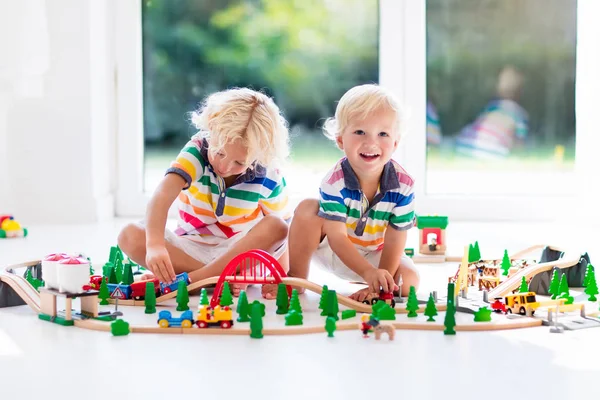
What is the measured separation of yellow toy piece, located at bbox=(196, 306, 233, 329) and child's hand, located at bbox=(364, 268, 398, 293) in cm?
31

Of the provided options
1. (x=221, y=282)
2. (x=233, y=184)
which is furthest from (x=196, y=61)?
(x=221, y=282)

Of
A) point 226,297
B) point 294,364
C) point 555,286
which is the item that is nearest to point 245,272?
point 226,297

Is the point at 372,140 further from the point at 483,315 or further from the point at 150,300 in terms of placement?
the point at 150,300

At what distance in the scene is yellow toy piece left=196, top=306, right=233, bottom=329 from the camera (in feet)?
4.68

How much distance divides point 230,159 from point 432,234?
748mm

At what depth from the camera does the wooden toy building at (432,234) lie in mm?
2254

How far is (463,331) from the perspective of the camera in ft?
4.71

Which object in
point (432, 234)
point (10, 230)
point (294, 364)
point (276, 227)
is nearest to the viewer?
point (294, 364)

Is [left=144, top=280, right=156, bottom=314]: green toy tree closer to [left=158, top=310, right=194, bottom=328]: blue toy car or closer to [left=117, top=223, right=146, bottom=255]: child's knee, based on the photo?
[left=158, top=310, right=194, bottom=328]: blue toy car

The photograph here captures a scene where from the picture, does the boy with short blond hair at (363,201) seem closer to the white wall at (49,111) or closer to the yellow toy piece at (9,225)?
the yellow toy piece at (9,225)

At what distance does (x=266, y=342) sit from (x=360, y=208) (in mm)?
478

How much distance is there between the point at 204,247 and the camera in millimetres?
1879

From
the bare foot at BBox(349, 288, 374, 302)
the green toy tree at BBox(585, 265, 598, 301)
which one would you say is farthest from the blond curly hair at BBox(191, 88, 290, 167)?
the green toy tree at BBox(585, 265, 598, 301)

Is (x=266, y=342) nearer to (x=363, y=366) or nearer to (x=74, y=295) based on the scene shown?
(x=363, y=366)
